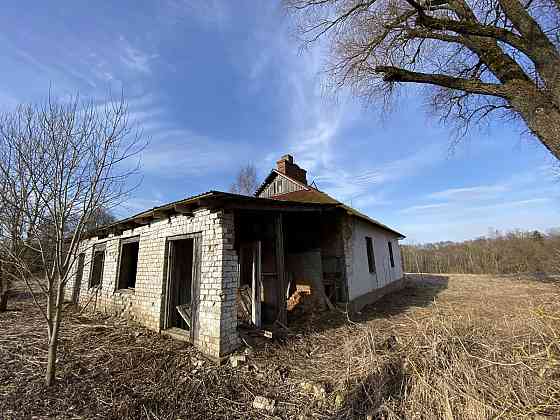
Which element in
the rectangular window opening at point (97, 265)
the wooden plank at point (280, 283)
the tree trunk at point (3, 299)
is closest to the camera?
the wooden plank at point (280, 283)

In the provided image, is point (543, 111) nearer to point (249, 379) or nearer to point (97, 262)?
point (249, 379)

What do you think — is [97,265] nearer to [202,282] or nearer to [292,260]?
[202,282]

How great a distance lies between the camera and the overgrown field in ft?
8.89

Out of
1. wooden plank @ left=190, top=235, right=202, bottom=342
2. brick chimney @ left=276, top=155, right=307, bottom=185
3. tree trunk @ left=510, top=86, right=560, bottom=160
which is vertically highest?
brick chimney @ left=276, top=155, right=307, bottom=185

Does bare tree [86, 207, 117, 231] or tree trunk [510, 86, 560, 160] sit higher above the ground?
tree trunk [510, 86, 560, 160]

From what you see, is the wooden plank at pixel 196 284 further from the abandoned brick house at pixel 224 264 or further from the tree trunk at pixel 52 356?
the tree trunk at pixel 52 356

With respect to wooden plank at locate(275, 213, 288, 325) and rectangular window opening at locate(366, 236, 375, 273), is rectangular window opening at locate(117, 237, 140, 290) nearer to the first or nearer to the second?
wooden plank at locate(275, 213, 288, 325)

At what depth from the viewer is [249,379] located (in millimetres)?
4086

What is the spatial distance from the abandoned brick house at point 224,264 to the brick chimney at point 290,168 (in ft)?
18.8

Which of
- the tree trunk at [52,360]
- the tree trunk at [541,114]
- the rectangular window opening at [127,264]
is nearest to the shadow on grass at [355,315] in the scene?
the tree trunk at [52,360]

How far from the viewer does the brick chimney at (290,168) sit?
14.7 m

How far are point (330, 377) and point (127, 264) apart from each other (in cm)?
747

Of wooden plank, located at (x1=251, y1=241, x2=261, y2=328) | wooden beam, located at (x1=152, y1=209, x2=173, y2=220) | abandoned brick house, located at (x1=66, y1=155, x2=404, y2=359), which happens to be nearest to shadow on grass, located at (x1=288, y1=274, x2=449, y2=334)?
abandoned brick house, located at (x1=66, y1=155, x2=404, y2=359)

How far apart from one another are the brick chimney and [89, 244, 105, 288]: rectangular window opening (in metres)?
9.34
